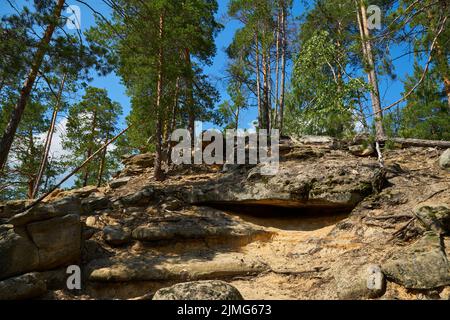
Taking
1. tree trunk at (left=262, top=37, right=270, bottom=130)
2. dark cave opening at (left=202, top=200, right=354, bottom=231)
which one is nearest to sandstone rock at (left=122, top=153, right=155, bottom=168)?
dark cave opening at (left=202, top=200, right=354, bottom=231)

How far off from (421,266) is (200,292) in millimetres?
3491

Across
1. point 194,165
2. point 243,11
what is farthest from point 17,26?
point 243,11

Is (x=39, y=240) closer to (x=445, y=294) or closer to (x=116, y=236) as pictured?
(x=116, y=236)

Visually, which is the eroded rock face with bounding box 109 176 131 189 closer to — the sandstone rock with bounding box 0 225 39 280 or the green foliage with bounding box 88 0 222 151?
the green foliage with bounding box 88 0 222 151

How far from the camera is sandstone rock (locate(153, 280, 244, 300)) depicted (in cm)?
413

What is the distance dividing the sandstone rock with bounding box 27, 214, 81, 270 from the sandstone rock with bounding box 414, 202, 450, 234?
7.36 m

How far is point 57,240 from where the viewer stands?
6.04 meters

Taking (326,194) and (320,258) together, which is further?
(326,194)

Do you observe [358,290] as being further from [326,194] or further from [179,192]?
[179,192]

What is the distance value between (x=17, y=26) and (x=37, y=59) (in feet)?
2.46

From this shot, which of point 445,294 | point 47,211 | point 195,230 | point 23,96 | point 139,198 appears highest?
point 23,96

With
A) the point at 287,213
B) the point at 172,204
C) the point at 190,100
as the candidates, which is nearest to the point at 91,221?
the point at 172,204
